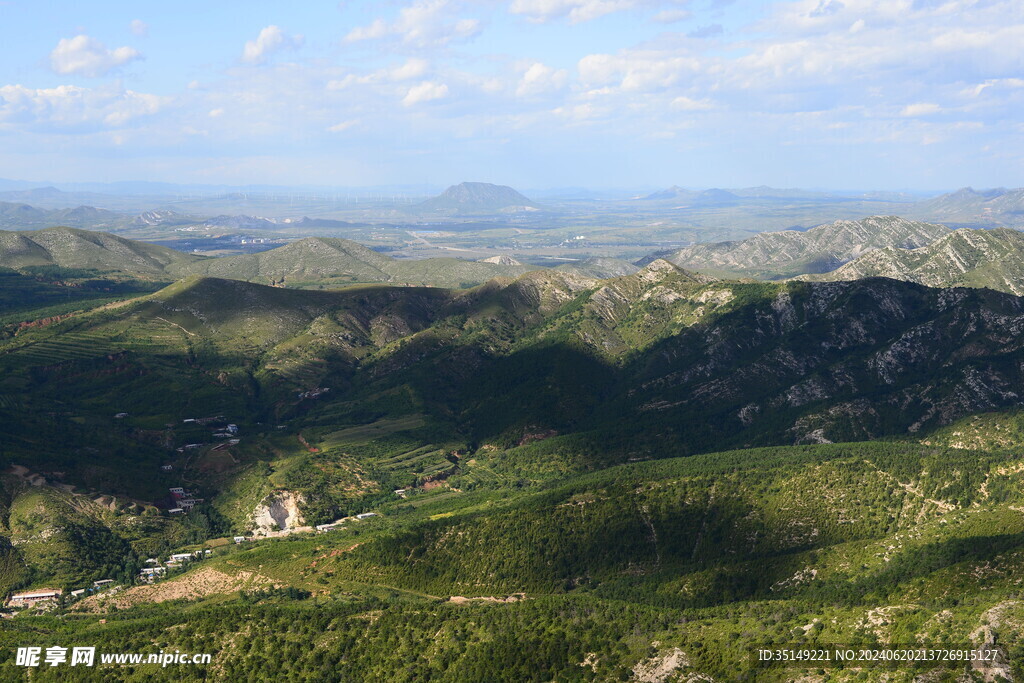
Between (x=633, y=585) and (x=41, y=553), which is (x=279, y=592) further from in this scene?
(x=633, y=585)

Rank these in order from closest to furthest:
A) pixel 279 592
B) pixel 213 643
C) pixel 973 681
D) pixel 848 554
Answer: pixel 973 681 → pixel 213 643 → pixel 848 554 → pixel 279 592

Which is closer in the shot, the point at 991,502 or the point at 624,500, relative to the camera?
the point at 991,502

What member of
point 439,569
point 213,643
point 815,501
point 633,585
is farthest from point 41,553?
point 815,501

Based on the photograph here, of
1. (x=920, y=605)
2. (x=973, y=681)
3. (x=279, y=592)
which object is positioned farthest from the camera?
(x=279, y=592)

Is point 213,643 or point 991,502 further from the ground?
point 991,502

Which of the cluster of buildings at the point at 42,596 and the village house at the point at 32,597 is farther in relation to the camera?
the village house at the point at 32,597

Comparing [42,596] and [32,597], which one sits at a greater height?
[42,596]

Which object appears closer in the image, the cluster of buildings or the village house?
the cluster of buildings

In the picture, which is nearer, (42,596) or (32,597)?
(32,597)
